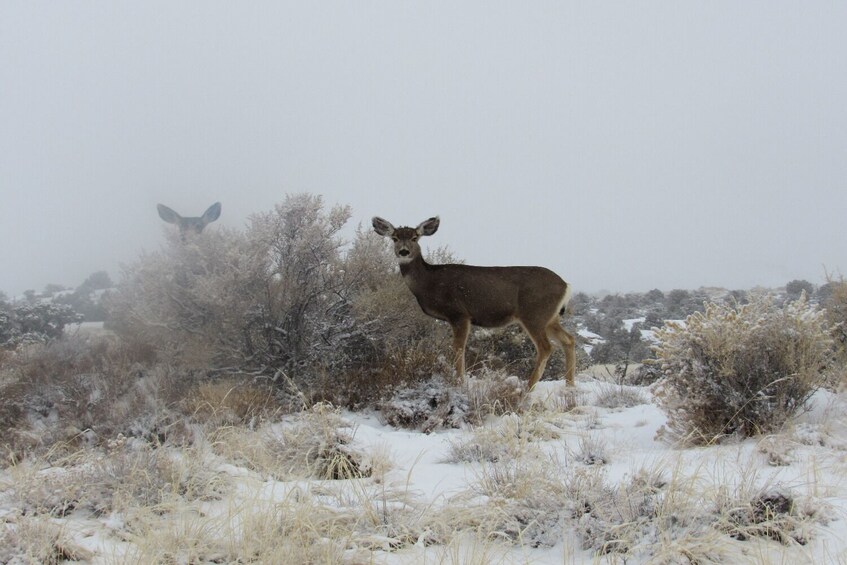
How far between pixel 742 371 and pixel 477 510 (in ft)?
10.7

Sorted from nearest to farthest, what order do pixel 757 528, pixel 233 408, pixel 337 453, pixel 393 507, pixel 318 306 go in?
pixel 757 528 < pixel 393 507 < pixel 337 453 < pixel 233 408 < pixel 318 306

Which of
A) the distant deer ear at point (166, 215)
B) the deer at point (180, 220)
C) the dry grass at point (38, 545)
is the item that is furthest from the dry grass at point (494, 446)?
the distant deer ear at point (166, 215)

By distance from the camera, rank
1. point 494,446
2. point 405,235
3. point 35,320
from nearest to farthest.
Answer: point 494,446 < point 405,235 < point 35,320

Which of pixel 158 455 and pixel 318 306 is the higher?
pixel 318 306

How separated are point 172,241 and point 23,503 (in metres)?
6.58

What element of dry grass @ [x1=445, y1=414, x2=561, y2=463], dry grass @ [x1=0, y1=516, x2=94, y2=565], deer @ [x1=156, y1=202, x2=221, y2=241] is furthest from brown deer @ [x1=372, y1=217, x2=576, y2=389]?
dry grass @ [x1=0, y1=516, x2=94, y2=565]

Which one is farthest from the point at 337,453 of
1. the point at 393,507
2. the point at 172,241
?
the point at 172,241

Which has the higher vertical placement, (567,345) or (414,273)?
(414,273)

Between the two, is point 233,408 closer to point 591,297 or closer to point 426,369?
point 426,369

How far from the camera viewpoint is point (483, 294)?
8844 millimetres

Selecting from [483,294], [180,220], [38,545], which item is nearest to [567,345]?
[483,294]

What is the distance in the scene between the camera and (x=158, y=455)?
4.50 meters

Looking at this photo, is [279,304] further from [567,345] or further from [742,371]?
[742,371]

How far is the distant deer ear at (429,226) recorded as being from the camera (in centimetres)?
923
